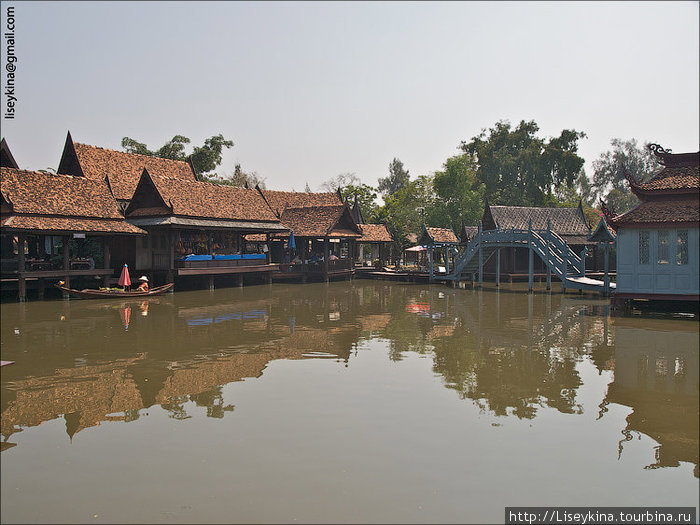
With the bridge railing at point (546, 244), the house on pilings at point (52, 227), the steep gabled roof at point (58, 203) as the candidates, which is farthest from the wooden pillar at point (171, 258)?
the bridge railing at point (546, 244)

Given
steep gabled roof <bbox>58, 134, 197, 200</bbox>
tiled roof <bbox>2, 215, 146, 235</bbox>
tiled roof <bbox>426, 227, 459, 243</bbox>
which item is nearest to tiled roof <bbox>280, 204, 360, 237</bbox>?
steep gabled roof <bbox>58, 134, 197, 200</bbox>

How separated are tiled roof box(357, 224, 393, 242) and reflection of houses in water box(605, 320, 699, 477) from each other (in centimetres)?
3057

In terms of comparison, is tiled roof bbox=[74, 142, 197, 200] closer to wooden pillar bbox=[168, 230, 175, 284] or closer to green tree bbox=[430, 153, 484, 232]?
wooden pillar bbox=[168, 230, 175, 284]

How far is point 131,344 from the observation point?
13.9 metres

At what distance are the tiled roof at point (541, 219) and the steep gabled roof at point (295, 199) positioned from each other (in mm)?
12659

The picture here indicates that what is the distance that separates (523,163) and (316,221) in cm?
2855

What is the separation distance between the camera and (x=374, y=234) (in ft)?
152

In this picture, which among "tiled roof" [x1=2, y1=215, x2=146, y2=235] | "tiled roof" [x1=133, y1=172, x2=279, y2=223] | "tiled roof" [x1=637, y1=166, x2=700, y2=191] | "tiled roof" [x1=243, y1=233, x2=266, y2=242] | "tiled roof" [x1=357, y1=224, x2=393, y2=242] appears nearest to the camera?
"tiled roof" [x1=637, y1=166, x2=700, y2=191]

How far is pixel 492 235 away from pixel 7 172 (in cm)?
2340

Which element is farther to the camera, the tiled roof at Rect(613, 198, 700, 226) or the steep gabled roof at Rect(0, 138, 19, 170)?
the steep gabled roof at Rect(0, 138, 19, 170)

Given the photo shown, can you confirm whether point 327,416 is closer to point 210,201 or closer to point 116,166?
point 210,201

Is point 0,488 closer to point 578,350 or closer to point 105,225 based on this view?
point 578,350

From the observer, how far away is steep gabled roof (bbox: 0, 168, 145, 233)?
23.0 meters

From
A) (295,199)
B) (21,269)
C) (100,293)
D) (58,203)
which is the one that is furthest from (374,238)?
(21,269)
